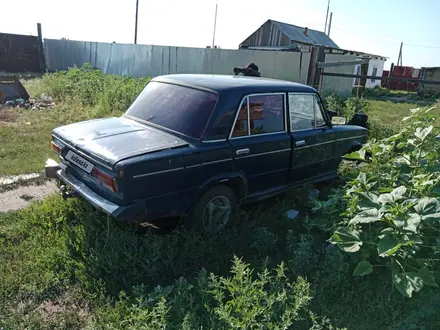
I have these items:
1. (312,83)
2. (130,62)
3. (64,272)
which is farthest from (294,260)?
(130,62)

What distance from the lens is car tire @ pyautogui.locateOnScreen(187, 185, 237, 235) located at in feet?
11.6

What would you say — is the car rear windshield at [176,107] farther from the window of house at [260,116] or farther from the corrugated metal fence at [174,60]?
the corrugated metal fence at [174,60]

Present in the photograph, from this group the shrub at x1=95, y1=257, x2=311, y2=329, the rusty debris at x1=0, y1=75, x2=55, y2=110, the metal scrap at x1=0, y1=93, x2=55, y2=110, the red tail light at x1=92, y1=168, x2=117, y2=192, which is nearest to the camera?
the shrub at x1=95, y1=257, x2=311, y2=329

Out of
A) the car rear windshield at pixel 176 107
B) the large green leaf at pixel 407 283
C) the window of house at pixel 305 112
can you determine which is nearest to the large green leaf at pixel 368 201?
the large green leaf at pixel 407 283

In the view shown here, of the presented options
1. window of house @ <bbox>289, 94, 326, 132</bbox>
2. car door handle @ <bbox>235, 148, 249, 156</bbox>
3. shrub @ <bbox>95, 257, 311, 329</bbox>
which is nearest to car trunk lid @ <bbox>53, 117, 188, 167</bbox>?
car door handle @ <bbox>235, 148, 249, 156</bbox>

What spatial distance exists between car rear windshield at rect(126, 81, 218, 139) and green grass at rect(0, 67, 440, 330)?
1096 mm

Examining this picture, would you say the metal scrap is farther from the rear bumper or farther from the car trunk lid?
the rear bumper

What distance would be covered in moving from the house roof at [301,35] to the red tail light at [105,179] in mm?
23240

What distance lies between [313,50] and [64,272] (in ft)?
24.9

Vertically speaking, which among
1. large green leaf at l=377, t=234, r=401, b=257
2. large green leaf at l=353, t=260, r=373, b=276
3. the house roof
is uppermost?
the house roof

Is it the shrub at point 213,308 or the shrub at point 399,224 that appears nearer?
the shrub at point 213,308

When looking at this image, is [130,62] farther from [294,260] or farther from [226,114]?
[294,260]

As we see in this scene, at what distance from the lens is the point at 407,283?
2.58 meters

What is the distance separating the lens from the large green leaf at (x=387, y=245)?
8.43 feet
